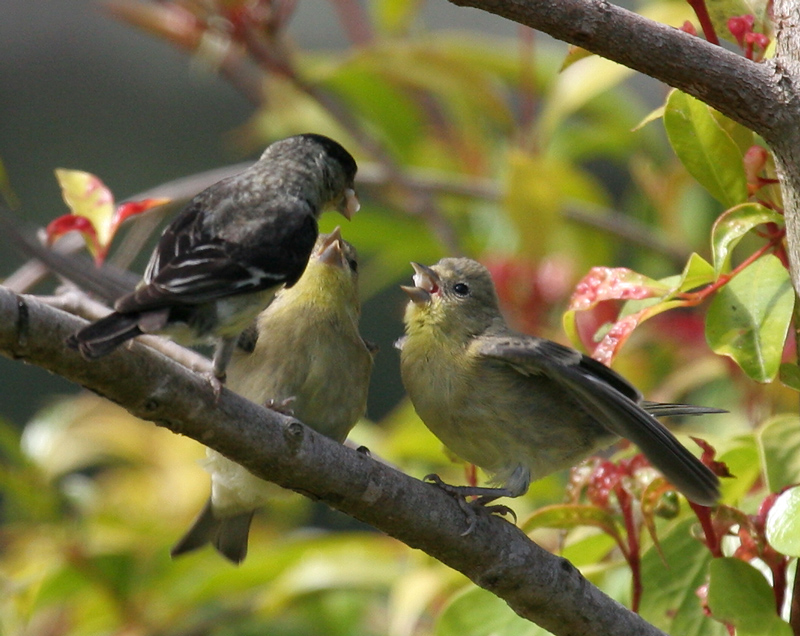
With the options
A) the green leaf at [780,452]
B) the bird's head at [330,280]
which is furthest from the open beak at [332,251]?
the green leaf at [780,452]

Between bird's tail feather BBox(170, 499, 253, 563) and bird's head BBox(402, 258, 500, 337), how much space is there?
2.37 feet

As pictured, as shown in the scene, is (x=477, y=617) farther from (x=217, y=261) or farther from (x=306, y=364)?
(x=217, y=261)

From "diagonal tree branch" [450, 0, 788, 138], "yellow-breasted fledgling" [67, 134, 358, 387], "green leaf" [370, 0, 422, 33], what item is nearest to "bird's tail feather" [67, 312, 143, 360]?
"yellow-breasted fledgling" [67, 134, 358, 387]

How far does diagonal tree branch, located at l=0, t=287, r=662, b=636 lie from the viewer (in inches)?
60.4

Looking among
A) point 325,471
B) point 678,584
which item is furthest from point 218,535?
point 678,584

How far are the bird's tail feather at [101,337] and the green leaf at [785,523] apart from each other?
43.8 inches

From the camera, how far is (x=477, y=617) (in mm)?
2297

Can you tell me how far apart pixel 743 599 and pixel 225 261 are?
3.92 ft

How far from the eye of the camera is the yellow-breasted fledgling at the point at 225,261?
1943mm

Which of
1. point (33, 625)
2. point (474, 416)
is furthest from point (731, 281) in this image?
point (33, 625)

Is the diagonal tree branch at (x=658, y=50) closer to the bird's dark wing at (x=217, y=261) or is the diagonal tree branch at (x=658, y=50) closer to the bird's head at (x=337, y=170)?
the bird's dark wing at (x=217, y=261)

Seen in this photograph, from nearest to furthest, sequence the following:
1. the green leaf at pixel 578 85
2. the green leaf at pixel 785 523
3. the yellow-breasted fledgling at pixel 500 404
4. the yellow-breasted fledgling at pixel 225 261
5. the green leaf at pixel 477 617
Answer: the green leaf at pixel 785 523 → the yellow-breasted fledgling at pixel 225 261 → the green leaf at pixel 477 617 → the yellow-breasted fledgling at pixel 500 404 → the green leaf at pixel 578 85

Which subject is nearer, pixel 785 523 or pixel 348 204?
pixel 785 523

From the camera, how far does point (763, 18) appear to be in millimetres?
2119
